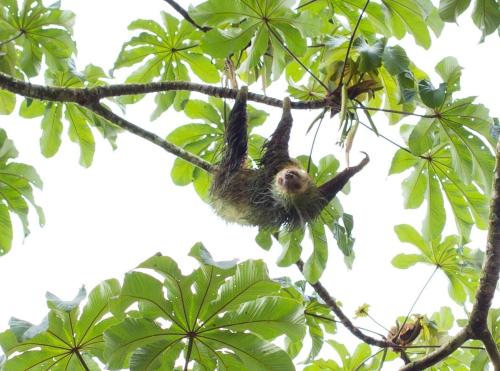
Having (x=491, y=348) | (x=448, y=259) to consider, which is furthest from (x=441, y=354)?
(x=448, y=259)

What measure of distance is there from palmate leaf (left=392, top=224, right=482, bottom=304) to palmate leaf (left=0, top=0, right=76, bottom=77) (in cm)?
270

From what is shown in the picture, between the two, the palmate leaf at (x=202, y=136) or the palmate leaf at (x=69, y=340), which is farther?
the palmate leaf at (x=202, y=136)

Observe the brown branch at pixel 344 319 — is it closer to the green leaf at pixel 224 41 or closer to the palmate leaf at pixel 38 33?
the green leaf at pixel 224 41

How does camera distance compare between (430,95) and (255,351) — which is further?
(430,95)

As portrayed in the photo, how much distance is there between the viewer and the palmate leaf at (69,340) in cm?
274

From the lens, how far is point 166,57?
4258 millimetres

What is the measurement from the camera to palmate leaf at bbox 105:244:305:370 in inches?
106

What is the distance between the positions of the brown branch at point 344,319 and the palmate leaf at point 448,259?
0.78 m

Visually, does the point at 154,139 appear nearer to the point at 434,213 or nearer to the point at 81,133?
the point at 81,133

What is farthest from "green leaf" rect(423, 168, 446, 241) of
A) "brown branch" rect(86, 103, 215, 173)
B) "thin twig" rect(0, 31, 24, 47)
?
"thin twig" rect(0, 31, 24, 47)

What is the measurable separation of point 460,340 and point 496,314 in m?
0.51

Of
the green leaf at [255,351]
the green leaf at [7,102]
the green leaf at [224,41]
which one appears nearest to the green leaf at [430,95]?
the green leaf at [224,41]

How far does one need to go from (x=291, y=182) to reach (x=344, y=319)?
42.8 inches

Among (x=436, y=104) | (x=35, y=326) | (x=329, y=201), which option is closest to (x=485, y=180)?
(x=436, y=104)
